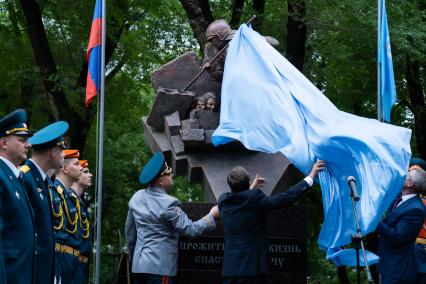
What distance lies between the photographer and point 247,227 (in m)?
7.61

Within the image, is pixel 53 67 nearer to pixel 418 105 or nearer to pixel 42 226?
pixel 418 105

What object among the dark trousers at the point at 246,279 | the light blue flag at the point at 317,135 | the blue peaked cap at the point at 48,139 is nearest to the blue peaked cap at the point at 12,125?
the blue peaked cap at the point at 48,139

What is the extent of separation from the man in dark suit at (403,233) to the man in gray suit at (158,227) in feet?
5.20

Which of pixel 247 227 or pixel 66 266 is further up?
pixel 247 227

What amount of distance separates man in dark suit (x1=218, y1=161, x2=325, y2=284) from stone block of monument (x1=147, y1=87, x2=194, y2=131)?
2.43 m

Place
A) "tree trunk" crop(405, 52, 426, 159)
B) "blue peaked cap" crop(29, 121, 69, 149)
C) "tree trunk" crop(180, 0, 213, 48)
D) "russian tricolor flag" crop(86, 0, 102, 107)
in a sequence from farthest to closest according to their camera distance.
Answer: "tree trunk" crop(405, 52, 426, 159), "tree trunk" crop(180, 0, 213, 48), "russian tricolor flag" crop(86, 0, 102, 107), "blue peaked cap" crop(29, 121, 69, 149)

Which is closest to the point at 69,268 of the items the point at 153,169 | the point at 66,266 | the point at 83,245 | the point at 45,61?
the point at 66,266

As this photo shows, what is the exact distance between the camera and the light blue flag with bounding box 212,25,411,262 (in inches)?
313

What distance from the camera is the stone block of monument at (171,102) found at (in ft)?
32.7

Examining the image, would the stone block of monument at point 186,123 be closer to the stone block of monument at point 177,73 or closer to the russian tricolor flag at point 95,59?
the stone block of monument at point 177,73

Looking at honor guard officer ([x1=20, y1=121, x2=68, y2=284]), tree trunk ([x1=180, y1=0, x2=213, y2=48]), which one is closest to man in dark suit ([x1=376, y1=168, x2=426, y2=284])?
honor guard officer ([x1=20, y1=121, x2=68, y2=284])

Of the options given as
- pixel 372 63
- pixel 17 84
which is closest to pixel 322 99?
pixel 372 63

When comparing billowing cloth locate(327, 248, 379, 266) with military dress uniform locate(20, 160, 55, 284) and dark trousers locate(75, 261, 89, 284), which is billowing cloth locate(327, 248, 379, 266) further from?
military dress uniform locate(20, 160, 55, 284)

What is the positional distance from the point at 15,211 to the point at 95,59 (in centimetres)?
634
